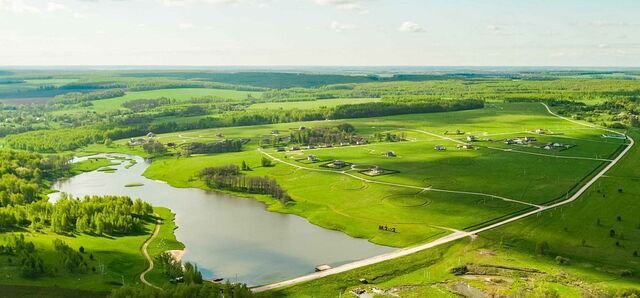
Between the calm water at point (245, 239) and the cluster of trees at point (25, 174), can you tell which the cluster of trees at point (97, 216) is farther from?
the cluster of trees at point (25, 174)

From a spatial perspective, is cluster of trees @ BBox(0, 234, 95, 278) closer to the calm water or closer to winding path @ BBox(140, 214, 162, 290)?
winding path @ BBox(140, 214, 162, 290)

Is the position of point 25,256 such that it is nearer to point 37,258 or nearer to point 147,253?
point 37,258

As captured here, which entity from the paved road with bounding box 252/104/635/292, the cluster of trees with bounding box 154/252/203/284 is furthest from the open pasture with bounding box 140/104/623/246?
the cluster of trees with bounding box 154/252/203/284

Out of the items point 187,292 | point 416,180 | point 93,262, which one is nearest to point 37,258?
point 93,262

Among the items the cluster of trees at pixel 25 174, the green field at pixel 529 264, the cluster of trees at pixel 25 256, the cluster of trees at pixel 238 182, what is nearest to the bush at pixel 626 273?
the green field at pixel 529 264

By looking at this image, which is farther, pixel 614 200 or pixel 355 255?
pixel 614 200

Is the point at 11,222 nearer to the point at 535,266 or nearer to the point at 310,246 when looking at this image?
the point at 310,246

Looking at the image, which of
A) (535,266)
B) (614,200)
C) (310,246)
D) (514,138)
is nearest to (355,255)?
(310,246)
